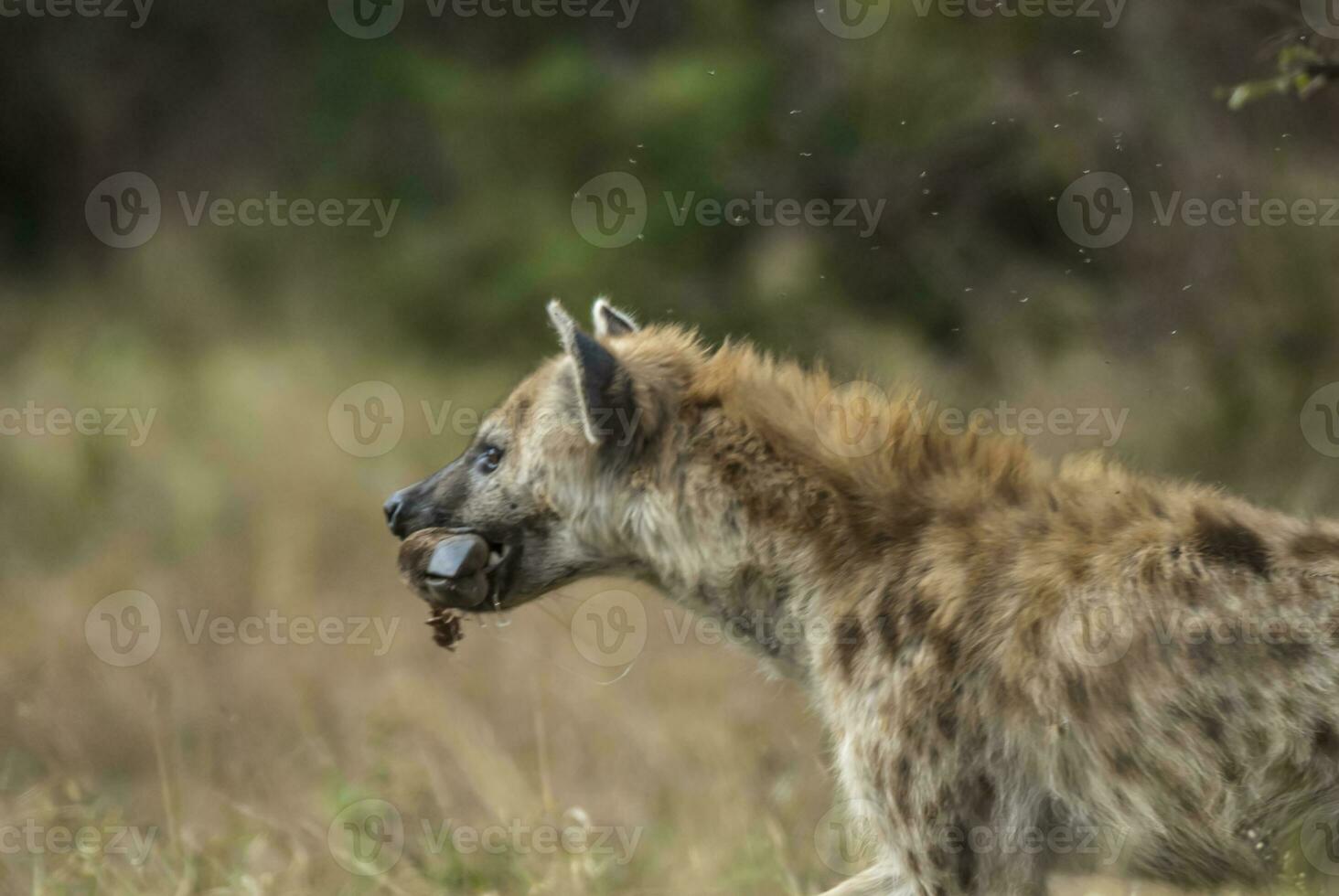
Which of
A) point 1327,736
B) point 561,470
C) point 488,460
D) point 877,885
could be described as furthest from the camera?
point 488,460

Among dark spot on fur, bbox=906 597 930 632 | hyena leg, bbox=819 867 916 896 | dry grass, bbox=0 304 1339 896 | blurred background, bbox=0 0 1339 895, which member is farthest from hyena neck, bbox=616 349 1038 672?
blurred background, bbox=0 0 1339 895

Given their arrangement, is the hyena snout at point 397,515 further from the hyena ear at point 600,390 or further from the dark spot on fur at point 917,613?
the dark spot on fur at point 917,613

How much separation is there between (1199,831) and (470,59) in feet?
37.9

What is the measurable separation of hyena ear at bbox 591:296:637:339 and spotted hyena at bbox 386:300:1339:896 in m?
0.25

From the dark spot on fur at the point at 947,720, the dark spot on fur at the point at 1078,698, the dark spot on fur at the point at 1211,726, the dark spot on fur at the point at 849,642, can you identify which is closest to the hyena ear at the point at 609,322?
the dark spot on fur at the point at 849,642

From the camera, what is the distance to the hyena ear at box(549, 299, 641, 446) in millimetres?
4066

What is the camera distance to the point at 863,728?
12.4 feet

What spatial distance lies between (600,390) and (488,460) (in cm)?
45

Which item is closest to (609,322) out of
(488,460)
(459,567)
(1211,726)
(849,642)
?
(488,460)

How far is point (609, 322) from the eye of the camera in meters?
4.75

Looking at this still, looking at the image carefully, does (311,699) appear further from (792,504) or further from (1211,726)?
(1211,726)

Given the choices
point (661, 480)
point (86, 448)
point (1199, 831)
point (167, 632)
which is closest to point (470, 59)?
point (86, 448)

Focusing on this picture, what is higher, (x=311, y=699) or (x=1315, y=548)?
(x=1315, y=548)

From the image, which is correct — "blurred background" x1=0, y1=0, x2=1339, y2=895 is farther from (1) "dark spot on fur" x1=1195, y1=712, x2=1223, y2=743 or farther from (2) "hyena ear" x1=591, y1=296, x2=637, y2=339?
(2) "hyena ear" x1=591, y1=296, x2=637, y2=339
